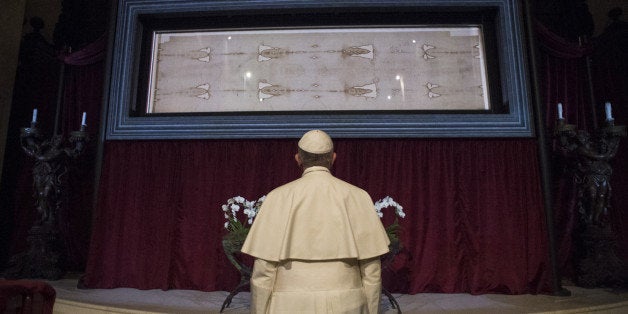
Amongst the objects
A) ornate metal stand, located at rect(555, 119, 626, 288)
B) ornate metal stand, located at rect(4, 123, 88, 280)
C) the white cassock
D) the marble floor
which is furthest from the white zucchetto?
ornate metal stand, located at rect(4, 123, 88, 280)

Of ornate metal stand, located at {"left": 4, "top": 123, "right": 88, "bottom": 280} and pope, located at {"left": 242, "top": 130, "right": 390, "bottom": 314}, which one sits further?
ornate metal stand, located at {"left": 4, "top": 123, "right": 88, "bottom": 280}

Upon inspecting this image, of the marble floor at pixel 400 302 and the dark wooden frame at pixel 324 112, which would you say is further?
the dark wooden frame at pixel 324 112

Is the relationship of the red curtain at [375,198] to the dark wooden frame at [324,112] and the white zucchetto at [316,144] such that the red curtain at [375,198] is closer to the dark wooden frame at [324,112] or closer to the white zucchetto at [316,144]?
the dark wooden frame at [324,112]

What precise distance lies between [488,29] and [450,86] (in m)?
0.97

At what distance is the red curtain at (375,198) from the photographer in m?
4.08

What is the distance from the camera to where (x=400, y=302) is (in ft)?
12.0

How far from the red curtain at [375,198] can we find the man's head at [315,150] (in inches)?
99.8

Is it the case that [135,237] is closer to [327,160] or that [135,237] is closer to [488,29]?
[327,160]

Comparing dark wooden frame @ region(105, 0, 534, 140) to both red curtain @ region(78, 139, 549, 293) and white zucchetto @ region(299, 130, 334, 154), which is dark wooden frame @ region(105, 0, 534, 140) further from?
white zucchetto @ region(299, 130, 334, 154)

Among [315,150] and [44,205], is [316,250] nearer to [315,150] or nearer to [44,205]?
[315,150]

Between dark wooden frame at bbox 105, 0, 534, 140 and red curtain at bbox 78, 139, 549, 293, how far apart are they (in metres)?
0.16

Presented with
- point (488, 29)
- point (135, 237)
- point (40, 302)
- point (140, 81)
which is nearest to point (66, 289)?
point (135, 237)

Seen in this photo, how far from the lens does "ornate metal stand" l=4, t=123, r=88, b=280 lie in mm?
4422

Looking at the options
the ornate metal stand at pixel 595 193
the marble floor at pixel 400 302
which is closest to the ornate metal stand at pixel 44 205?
the marble floor at pixel 400 302
